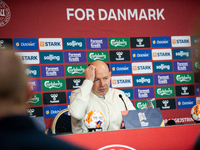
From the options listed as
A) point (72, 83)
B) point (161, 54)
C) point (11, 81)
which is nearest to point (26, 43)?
point (72, 83)

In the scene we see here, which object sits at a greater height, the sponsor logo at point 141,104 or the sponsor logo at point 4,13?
the sponsor logo at point 4,13

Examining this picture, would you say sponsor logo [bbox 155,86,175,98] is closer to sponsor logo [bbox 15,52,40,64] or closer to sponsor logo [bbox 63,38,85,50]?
sponsor logo [bbox 63,38,85,50]

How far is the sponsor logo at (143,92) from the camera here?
4227mm

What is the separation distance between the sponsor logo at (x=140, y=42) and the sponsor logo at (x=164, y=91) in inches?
28.6

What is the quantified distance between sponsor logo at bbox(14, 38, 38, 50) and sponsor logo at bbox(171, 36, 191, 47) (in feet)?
7.27

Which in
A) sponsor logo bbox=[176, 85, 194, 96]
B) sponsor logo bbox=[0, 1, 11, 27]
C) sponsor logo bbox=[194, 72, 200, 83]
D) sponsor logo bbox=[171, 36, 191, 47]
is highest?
sponsor logo bbox=[0, 1, 11, 27]

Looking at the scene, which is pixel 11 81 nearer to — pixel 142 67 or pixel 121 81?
pixel 121 81

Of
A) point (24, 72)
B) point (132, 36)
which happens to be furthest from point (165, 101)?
point (24, 72)

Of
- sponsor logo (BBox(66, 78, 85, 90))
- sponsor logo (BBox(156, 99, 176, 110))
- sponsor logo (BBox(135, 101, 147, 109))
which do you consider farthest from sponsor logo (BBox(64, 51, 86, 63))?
sponsor logo (BBox(156, 99, 176, 110))

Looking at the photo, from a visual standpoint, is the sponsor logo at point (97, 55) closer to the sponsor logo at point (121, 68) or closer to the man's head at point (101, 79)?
the sponsor logo at point (121, 68)

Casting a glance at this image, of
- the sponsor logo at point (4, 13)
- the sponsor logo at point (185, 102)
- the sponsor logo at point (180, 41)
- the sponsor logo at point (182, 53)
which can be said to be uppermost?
the sponsor logo at point (4, 13)

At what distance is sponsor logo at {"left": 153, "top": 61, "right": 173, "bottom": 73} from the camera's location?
4.33 m

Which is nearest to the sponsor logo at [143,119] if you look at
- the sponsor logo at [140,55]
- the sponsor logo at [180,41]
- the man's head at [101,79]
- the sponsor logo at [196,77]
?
the man's head at [101,79]

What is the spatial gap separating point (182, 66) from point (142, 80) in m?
0.74
